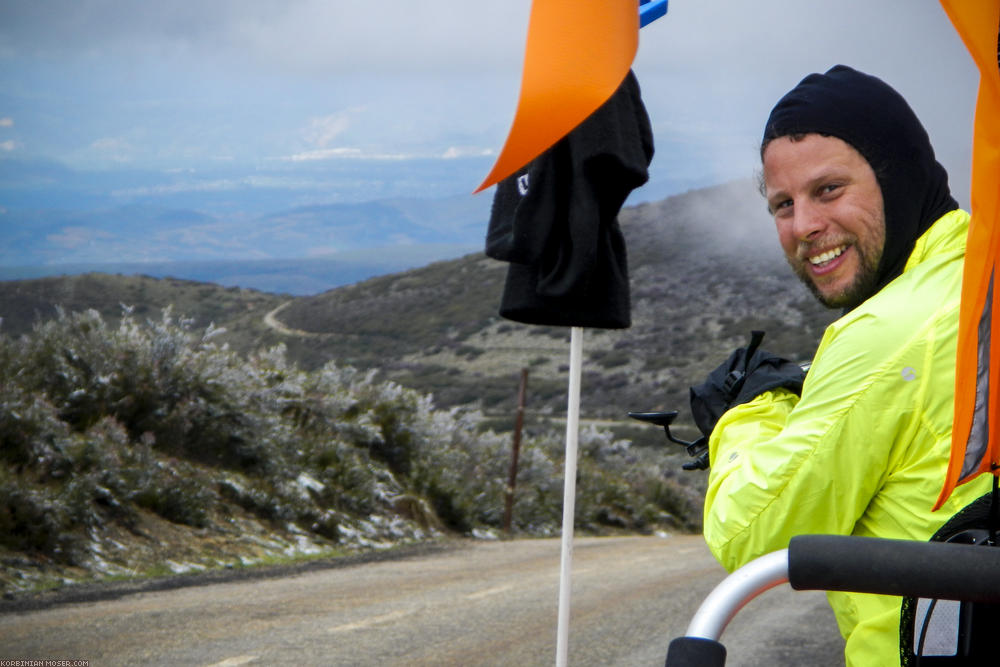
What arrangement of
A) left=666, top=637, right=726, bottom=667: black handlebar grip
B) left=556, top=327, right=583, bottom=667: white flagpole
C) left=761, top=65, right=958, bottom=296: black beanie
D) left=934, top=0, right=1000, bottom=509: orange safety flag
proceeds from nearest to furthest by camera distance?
1. left=666, top=637, right=726, bottom=667: black handlebar grip
2. left=934, top=0, right=1000, bottom=509: orange safety flag
3. left=761, top=65, right=958, bottom=296: black beanie
4. left=556, top=327, right=583, bottom=667: white flagpole

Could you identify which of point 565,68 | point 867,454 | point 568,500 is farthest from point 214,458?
point 867,454

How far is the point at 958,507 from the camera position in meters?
1.85

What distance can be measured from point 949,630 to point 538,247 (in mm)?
2535

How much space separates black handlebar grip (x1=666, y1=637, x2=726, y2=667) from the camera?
1258 mm

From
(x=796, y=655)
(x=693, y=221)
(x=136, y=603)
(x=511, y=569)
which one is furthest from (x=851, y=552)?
(x=693, y=221)

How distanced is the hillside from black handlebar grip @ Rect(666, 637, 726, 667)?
3290 cm

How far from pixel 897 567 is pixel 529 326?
2280 inches

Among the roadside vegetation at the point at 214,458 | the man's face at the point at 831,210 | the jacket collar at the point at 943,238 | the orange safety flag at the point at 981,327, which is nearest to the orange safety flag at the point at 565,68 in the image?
the man's face at the point at 831,210

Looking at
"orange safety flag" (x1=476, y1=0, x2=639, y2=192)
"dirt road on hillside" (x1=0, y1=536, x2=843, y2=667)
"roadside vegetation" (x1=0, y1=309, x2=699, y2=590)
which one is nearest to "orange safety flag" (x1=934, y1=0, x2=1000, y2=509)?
"orange safety flag" (x1=476, y1=0, x2=639, y2=192)

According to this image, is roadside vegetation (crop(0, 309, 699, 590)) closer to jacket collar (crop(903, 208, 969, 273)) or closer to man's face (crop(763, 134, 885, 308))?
man's face (crop(763, 134, 885, 308))

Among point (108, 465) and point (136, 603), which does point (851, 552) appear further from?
point (108, 465)

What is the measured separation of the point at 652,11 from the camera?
3.61 meters

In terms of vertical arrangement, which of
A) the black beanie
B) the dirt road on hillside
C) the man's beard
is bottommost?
the dirt road on hillside

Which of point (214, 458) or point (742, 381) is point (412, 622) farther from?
point (214, 458)
